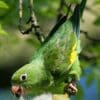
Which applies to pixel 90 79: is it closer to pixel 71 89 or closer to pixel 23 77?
pixel 71 89

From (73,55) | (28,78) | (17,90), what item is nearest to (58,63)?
(73,55)

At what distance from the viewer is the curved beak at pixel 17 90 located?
2.77m

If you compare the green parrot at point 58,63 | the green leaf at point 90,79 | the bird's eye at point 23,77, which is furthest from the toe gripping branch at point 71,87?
the green leaf at point 90,79

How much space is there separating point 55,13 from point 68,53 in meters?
1.05

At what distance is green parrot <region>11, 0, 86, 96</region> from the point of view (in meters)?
2.94

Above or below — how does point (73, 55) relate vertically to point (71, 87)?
above

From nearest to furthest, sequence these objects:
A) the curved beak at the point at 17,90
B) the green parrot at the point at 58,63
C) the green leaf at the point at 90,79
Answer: the curved beak at the point at 17,90
the green parrot at the point at 58,63
the green leaf at the point at 90,79

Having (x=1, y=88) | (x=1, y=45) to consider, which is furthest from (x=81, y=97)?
(x=1, y=88)

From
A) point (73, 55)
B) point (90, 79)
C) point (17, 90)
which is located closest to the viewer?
point (17, 90)

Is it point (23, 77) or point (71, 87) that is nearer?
point (23, 77)

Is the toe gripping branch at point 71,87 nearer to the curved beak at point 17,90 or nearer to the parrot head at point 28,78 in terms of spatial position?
the parrot head at point 28,78

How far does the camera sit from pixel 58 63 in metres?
3.07

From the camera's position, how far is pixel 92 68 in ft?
13.1

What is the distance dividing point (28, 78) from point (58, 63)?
10.1 inches
